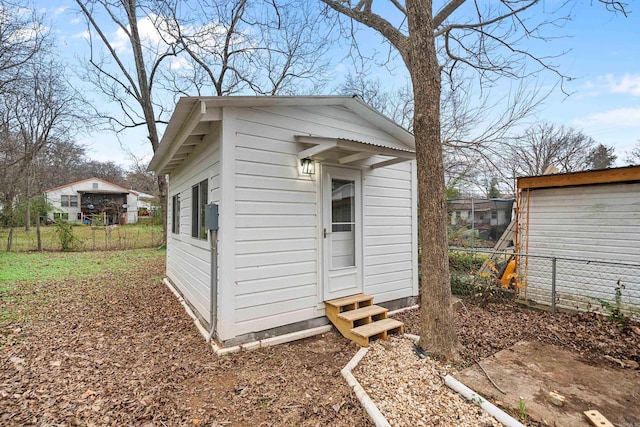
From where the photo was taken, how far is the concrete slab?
2234mm

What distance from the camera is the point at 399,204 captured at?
507cm

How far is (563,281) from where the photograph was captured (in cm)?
499

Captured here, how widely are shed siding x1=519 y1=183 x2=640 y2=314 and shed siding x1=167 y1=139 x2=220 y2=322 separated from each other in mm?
5486

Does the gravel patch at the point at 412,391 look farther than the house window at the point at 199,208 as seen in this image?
No

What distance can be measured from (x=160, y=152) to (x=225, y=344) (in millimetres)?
3869

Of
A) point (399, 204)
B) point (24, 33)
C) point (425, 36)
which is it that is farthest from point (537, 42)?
point (24, 33)

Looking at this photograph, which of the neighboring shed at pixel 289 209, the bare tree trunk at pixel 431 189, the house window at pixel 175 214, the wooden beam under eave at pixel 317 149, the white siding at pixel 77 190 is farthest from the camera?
the white siding at pixel 77 190

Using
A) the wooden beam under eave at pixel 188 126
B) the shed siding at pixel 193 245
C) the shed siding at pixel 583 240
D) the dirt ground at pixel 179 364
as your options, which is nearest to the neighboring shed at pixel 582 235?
the shed siding at pixel 583 240

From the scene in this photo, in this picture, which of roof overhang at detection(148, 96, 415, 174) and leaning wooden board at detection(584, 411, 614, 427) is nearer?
leaning wooden board at detection(584, 411, 614, 427)

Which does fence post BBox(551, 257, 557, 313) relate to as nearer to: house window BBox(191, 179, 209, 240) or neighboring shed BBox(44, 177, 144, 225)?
house window BBox(191, 179, 209, 240)

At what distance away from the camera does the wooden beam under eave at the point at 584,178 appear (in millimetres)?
4305

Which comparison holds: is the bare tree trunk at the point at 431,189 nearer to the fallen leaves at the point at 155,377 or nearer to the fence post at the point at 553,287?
the fallen leaves at the point at 155,377

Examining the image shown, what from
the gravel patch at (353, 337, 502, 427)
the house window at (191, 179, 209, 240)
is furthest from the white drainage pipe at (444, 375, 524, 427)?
the house window at (191, 179, 209, 240)

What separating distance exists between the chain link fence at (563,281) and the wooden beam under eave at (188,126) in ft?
16.3
